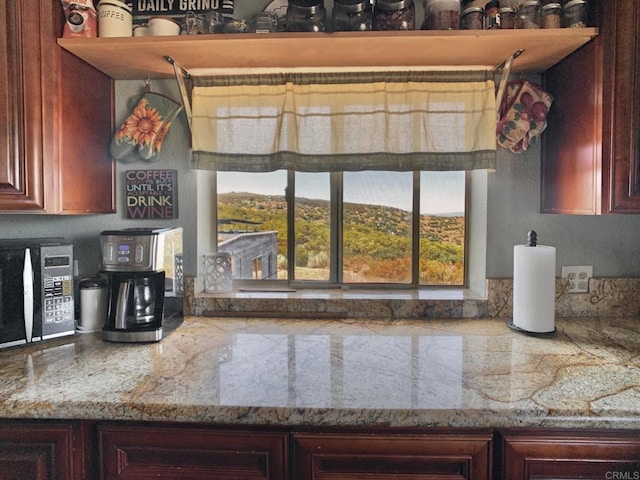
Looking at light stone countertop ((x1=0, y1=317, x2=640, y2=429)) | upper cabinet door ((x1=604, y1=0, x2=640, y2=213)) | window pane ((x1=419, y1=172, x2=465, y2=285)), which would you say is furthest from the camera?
window pane ((x1=419, y1=172, x2=465, y2=285))

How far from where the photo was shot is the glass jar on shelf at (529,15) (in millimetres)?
1305

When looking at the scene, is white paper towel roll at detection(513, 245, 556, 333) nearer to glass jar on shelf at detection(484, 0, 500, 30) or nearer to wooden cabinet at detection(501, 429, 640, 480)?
Answer: wooden cabinet at detection(501, 429, 640, 480)

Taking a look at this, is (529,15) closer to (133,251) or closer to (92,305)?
(133,251)

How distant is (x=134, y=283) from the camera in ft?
4.30

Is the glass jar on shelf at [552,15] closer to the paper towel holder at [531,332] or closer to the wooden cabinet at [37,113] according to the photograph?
the paper towel holder at [531,332]

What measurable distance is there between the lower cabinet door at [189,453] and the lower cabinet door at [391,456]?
0.06m

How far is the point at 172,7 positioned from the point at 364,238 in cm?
122

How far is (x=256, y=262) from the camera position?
1.80 meters

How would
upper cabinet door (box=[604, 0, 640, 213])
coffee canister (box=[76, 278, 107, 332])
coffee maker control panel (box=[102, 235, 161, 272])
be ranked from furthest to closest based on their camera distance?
coffee canister (box=[76, 278, 107, 332]) < coffee maker control panel (box=[102, 235, 161, 272]) < upper cabinet door (box=[604, 0, 640, 213])

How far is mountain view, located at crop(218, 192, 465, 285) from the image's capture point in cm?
176

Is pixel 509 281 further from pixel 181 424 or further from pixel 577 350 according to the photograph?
pixel 181 424

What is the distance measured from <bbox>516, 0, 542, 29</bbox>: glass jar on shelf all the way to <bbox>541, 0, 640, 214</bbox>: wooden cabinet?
17cm

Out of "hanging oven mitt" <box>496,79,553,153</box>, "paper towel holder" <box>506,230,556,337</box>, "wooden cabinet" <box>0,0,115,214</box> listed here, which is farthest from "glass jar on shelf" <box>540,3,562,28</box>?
"wooden cabinet" <box>0,0,115,214</box>

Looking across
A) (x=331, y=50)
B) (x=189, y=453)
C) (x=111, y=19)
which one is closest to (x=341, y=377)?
(x=189, y=453)
